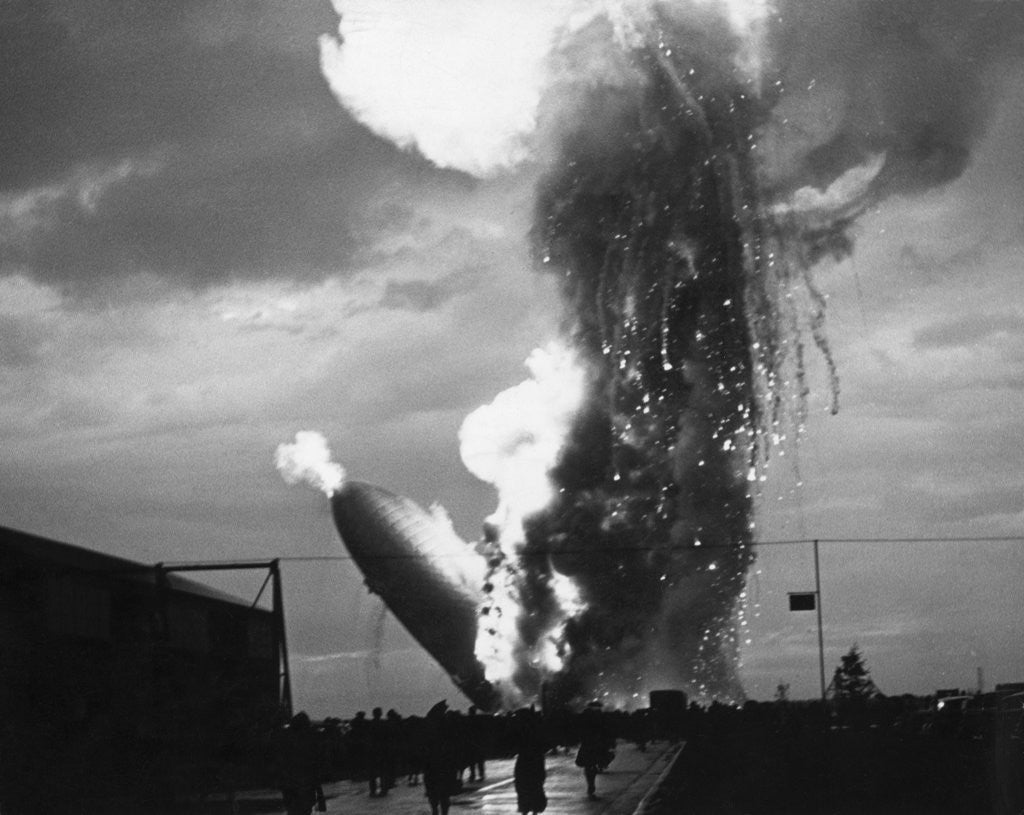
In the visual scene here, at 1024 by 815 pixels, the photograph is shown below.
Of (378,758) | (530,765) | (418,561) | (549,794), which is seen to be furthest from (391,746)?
(418,561)

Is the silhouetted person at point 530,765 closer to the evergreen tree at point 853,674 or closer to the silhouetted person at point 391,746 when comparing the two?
the silhouetted person at point 391,746

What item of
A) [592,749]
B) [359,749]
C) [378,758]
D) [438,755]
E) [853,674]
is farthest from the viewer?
[853,674]

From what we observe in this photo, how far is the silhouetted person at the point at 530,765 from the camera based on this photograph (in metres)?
23.0

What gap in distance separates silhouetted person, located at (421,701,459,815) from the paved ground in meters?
3.05

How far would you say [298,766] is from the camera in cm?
2220

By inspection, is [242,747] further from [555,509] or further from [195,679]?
[555,509]

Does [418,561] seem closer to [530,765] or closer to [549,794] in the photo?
[549,794]

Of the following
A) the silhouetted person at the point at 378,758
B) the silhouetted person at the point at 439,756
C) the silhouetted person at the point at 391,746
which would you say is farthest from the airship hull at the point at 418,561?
the silhouetted person at the point at 439,756

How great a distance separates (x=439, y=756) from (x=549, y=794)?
889cm

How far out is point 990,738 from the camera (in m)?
45.3

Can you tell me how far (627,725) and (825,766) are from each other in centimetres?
3210

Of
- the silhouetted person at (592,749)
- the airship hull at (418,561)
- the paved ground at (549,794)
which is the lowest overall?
the paved ground at (549,794)

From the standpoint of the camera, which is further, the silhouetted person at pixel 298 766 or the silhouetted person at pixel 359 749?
the silhouetted person at pixel 359 749

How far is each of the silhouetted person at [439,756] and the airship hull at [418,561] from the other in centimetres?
5548
